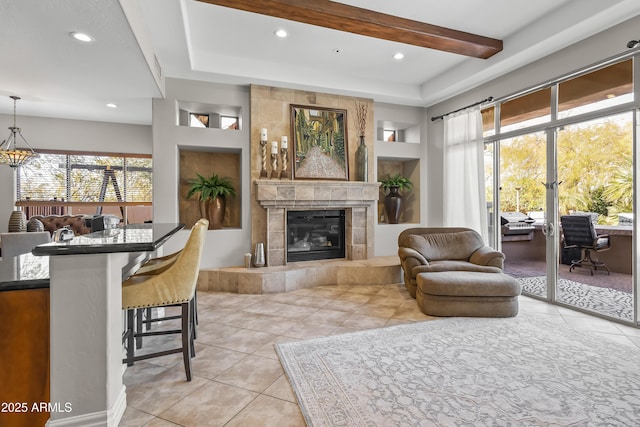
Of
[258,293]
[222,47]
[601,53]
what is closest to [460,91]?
[601,53]

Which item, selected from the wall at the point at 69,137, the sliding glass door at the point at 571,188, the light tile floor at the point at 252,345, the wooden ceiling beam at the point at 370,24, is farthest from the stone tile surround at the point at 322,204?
the wall at the point at 69,137

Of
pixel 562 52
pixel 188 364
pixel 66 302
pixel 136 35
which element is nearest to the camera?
pixel 66 302

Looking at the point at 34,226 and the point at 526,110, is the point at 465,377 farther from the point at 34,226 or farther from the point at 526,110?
the point at 34,226

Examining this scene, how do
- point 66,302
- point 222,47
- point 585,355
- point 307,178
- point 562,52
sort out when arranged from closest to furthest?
point 66,302 < point 585,355 < point 562,52 < point 222,47 < point 307,178

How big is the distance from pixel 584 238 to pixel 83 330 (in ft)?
14.9

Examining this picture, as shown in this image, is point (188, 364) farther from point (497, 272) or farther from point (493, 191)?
point (493, 191)

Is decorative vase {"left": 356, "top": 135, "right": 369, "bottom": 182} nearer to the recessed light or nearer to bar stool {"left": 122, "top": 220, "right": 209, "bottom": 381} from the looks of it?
bar stool {"left": 122, "top": 220, "right": 209, "bottom": 381}

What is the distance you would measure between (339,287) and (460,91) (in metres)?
3.50

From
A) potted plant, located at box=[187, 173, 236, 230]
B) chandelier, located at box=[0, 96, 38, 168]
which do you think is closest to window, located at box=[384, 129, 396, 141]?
potted plant, located at box=[187, 173, 236, 230]

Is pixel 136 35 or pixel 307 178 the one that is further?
pixel 307 178

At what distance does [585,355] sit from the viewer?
2.33 m

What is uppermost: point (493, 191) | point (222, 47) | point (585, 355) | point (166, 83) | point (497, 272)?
→ point (222, 47)

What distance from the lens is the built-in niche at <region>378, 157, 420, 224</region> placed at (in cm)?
559

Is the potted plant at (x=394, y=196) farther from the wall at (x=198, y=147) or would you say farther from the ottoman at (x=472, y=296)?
the wall at (x=198, y=147)
